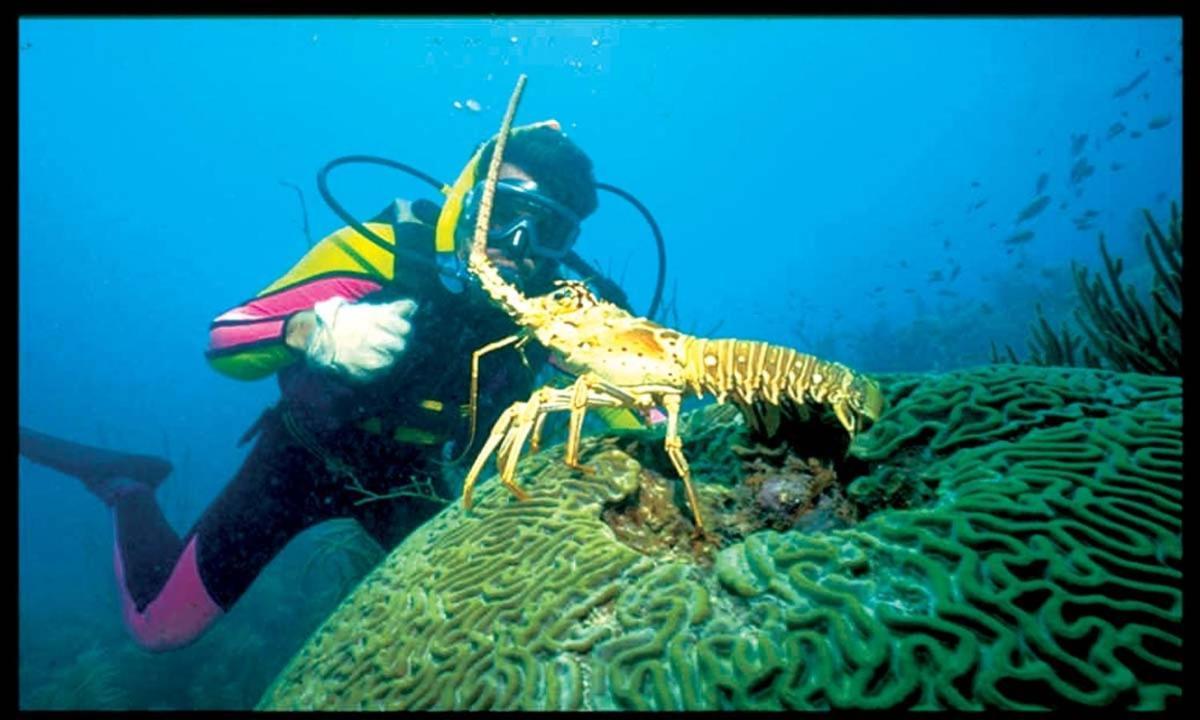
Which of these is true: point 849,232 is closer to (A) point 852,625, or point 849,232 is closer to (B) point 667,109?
(B) point 667,109

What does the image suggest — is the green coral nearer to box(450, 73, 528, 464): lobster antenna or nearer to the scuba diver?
the scuba diver

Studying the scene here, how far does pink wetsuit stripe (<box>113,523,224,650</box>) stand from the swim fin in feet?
6.13

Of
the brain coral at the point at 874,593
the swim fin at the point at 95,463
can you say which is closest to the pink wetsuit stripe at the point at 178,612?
the swim fin at the point at 95,463

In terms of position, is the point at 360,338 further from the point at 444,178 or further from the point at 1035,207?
the point at 444,178

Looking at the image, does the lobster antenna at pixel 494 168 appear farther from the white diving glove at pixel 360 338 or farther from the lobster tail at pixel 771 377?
the lobster tail at pixel 771 377

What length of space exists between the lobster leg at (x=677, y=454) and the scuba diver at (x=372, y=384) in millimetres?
1849

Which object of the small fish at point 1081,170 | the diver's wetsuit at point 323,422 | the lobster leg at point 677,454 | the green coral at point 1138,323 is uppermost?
the small fish at point 1081,170

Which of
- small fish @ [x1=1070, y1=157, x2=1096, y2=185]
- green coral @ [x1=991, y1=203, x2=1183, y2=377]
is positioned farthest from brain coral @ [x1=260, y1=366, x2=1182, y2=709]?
small fish @ [x1=1070, y1=157, x2=1096, y2=185]

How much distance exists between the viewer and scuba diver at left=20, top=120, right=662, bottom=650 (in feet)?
15.6

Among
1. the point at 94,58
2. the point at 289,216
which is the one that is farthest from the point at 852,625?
the point at 289,216

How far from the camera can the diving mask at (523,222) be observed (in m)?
4.83

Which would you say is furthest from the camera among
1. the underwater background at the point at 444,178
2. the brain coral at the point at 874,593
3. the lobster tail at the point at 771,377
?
the underwater background at the point at 444,178

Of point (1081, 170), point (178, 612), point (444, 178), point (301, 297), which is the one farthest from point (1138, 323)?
point (444, 178)

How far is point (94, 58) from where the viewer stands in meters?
58.4
